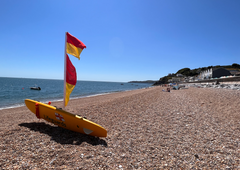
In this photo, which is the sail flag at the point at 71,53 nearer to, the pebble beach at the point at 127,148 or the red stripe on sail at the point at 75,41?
the red stripe on sail at the point at 75,41

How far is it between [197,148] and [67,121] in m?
5.28

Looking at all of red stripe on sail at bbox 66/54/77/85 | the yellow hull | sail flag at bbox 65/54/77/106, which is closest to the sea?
the yellow hull

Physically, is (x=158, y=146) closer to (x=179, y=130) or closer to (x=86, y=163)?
(x=179, y=130)

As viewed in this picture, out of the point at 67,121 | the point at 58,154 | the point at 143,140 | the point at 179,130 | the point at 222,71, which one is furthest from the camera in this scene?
the point at 222,71

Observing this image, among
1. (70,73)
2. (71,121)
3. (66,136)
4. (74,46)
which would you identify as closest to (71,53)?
(74,46)

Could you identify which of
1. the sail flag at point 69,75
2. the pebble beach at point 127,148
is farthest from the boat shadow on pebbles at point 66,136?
the sail flag at point 69,75

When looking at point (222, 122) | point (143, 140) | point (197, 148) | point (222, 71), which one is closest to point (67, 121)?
point (143, 140)

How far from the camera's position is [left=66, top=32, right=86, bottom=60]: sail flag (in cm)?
568

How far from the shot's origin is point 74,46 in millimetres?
5734

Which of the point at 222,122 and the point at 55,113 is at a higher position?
the point at 55,113

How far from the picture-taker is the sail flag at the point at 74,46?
18.6 feet

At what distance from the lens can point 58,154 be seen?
12.6ft

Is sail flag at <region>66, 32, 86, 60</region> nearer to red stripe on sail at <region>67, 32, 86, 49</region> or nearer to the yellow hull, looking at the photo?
red stripe on sail at <region>67, 32, 86, 49</region>

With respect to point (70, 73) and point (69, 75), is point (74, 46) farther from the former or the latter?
point (69, 75)
